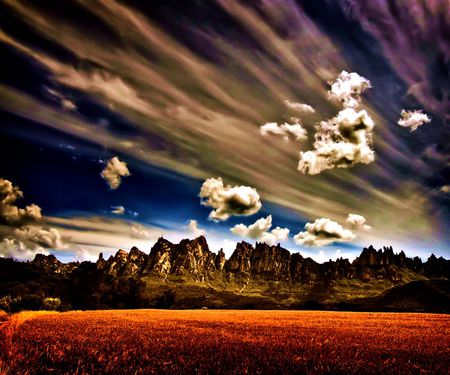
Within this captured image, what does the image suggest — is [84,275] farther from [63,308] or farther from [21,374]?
[21,374]

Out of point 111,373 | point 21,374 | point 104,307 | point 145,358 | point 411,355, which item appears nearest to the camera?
point 21,374

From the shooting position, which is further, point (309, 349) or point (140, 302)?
point (140, 302)

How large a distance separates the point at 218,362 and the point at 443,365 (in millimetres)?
8526

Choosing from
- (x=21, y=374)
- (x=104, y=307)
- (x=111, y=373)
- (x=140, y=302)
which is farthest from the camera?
(x=140, y=302)

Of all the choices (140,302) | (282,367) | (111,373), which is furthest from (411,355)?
(140,302)

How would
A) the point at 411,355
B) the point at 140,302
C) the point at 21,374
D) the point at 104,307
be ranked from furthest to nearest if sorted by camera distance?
1. the point at 140,302
2. the point at 104,307
3. the point at 411,355
4. the point at 21,374

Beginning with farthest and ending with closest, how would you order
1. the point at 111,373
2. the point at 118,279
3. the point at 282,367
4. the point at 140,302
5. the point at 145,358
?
the point at 118,279 < the point at 140,302 < the point at 145,358 < the point at 282,367 < the point at 111,373

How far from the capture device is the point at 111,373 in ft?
29.4

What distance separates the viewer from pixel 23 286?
111 meters

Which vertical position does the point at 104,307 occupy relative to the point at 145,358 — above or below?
below

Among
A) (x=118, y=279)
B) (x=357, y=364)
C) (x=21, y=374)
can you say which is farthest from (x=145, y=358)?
(x=118, y=279)

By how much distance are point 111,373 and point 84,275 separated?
148 m

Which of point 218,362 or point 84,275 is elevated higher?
point 218,362

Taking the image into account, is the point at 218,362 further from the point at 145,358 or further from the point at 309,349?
the point at 309,349
